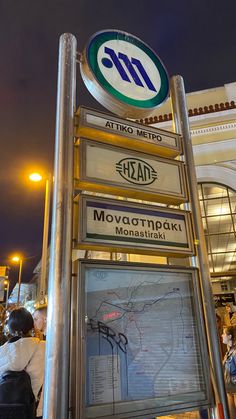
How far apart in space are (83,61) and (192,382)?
8.66 ft

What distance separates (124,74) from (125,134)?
2.32 ft

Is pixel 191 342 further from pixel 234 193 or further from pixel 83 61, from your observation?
pixel 234 193

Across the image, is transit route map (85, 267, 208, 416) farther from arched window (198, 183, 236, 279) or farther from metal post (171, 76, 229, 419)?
arched window (198, 183, 236, 279)

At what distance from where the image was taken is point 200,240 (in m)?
2.58

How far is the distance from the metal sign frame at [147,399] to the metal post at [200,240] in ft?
0.22

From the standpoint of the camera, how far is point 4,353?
2785 mm

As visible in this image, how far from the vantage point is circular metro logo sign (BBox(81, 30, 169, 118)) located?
2781mm

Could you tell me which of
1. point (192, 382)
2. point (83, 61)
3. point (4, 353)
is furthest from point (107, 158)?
point (4, 353)

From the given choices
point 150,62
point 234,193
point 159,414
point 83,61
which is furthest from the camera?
point 234,193

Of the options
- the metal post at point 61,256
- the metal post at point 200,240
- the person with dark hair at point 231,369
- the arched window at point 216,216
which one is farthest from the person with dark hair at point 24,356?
the arched window at point 216,216

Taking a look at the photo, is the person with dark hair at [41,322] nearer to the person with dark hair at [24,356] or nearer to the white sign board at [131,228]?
the person with dark hair at [24,356]

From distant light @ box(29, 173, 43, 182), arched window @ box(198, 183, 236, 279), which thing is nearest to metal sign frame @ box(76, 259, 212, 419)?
arched window @ box(198, 183, 236, 279)

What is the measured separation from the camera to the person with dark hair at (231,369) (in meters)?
4.32

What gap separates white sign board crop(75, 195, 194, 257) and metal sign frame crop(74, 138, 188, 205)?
158mm
